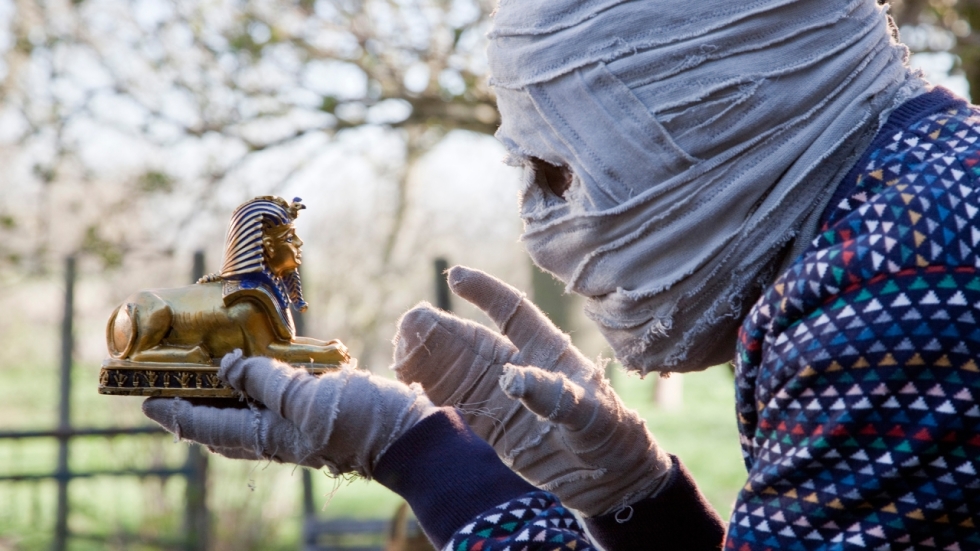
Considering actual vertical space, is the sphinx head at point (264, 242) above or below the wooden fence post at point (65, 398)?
below

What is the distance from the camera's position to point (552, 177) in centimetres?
195

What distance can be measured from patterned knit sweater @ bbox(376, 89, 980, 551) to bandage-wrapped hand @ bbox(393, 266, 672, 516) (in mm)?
623

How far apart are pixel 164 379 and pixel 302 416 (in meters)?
0.46

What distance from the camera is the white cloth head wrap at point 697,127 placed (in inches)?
65.3

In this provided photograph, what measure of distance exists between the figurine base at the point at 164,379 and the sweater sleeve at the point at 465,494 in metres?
0.39

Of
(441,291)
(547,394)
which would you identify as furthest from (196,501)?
(547,394)

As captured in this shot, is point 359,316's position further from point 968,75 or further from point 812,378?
point 812,378

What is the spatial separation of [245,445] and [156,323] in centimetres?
44

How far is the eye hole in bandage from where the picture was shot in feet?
6.23

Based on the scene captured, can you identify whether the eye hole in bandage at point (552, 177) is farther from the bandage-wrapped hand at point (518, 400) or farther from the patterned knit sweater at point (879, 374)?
the patterned knit sweater at point (879, 374)

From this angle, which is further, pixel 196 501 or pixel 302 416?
pixel 196 501

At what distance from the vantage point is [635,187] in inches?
69.4

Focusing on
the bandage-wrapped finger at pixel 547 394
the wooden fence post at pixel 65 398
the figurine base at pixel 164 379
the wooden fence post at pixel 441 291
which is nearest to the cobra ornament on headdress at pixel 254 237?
the figurine base at pixel 164 379

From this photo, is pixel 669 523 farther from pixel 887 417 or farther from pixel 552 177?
pixel 887 417
